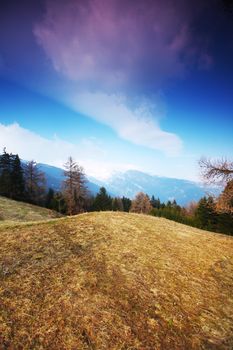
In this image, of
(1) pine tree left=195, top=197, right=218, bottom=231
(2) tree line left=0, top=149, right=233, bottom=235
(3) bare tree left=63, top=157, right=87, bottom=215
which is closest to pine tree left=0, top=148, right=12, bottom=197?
(2) tree line left=0, top=149, right=233, bottom=235

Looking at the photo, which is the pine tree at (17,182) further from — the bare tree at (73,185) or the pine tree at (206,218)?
the pine tree at (206,218)

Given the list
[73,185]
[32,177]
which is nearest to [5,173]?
[32,177]

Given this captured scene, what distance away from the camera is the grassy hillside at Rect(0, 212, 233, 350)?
638 cm

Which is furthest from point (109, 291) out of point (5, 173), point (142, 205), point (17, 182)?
point (142, 205)

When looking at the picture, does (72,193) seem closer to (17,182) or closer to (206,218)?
(17,182)

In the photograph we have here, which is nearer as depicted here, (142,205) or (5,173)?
(5,173)

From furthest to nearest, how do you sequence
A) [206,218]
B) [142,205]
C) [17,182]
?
1. [142,205]
2. [206,218]
3. [17,182]

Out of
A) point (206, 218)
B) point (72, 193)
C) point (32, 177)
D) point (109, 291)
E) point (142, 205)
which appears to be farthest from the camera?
point (142, 205)

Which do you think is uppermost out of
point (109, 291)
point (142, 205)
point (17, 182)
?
point (17, 182)

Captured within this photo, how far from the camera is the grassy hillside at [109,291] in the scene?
20.9 ft

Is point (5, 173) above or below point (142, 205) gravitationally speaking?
above

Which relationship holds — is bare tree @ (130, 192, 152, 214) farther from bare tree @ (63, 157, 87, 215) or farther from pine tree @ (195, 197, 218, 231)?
bare tree @ (63, 157, 87, 215)

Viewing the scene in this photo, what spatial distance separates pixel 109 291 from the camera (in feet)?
26.5

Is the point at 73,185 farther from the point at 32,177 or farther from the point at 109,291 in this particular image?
the point at 109,291
